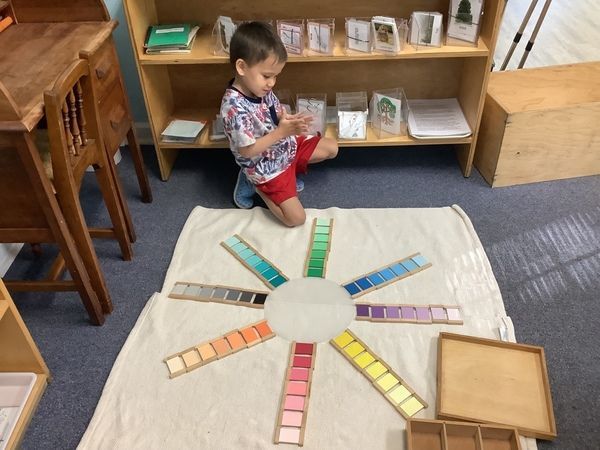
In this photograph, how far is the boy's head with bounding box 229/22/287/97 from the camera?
1738mm

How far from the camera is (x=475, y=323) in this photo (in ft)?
5.32

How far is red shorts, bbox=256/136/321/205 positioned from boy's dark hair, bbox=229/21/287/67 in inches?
17.4

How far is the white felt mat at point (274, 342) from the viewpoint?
1380 millimetres

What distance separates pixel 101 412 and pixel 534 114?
5.78 ft

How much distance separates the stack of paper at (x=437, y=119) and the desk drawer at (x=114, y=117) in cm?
110

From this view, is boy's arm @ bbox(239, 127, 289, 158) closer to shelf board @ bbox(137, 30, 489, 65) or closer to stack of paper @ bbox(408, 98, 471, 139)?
shelf board @ bbox(137, 30, 489, 65)

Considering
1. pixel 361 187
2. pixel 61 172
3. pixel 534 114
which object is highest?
pixel 61 172

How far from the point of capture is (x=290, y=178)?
2055 millimetres

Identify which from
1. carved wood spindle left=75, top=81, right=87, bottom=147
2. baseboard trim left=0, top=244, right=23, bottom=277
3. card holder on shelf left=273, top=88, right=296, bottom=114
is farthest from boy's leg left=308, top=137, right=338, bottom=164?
baseboard trim left=0, top=244, right=23, bottom=277

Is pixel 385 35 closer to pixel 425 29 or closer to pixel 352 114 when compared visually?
pixel 425 29

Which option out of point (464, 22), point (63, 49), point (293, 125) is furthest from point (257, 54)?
point (464, 22)

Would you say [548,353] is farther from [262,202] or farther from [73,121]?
[73,121]

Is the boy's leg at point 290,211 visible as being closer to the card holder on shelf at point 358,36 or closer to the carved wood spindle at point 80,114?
the card holder on shelf at point 358,36

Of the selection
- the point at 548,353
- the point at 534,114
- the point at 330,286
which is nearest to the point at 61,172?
the point at 330,286
